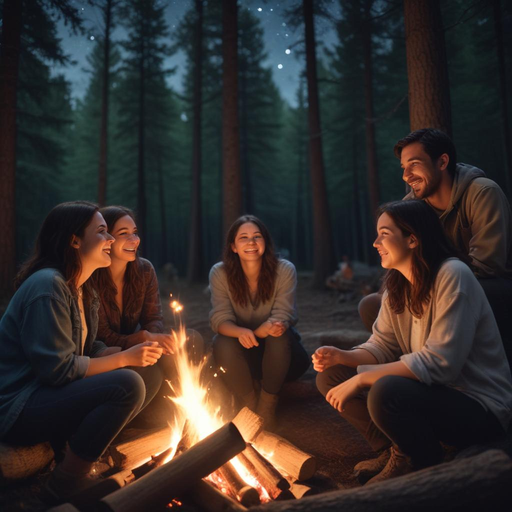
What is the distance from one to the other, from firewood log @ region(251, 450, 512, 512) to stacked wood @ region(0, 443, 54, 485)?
1.61 meters

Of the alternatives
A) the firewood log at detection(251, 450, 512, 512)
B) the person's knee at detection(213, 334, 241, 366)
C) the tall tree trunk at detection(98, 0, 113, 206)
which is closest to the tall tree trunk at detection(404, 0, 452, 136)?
the person's knee at detection(213, 334, 241, 366)

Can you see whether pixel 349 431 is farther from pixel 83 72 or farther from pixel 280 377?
pixel 83 72

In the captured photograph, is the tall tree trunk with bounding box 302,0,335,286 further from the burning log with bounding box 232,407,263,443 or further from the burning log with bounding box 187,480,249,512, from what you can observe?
the burning log with bounding box 187,480,249,512

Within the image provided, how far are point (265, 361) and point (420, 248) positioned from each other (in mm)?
1781

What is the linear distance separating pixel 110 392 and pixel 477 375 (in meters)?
2.27

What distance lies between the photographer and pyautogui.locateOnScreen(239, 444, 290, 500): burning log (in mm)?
2609

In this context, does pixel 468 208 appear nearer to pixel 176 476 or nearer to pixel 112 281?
pixel 176 476

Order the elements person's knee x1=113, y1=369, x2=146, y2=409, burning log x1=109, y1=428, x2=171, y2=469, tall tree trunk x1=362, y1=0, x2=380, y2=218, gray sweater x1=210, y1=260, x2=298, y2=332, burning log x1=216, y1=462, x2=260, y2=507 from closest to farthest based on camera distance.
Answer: burning log x1=216, y1=462, x2=260, y2=507 < person's knee x1=113, y1=369, x2=146, y2=409 < burning log x1=109, y1=428, x2=171, y2=469 < gray sweater x1=210, y1=260, x2=298, y2=332 < tall tree trunk x1=362, y1=0, x2=380, y2=218

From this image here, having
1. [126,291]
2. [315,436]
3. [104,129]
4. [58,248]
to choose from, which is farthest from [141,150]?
[315,436]

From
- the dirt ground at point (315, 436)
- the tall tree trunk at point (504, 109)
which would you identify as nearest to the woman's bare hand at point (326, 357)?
the dirt ground at point (315, 436)

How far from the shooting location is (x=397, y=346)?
3.03m

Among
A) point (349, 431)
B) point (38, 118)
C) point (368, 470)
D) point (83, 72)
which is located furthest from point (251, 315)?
point (83, 72)

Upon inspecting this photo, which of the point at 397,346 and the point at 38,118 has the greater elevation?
the point at 38,118

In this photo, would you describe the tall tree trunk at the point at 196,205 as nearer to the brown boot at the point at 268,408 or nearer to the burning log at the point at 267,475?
the brown boot at the point at 268,408
